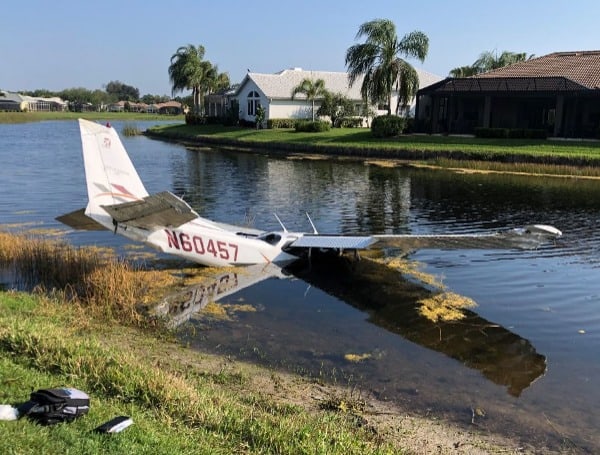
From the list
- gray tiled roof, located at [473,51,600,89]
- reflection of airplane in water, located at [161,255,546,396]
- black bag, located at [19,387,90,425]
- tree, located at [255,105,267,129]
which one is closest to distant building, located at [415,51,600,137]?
gray tiled roof, located at [473,51,600,89]

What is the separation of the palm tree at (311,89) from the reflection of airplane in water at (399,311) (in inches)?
2227

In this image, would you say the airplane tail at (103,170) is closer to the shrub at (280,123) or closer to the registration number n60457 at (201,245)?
the registration number n60457 at (201,245)

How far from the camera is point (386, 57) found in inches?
2309

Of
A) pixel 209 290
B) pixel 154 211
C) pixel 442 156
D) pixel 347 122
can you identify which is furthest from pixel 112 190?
pixel 347 122

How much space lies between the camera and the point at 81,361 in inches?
324

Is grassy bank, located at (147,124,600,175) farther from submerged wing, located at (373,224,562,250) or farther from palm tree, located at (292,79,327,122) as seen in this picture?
submerged wing, located at (373,224,562,250)

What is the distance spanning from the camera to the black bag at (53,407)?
246 inches

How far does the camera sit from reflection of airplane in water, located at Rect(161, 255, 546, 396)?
11.1 metres

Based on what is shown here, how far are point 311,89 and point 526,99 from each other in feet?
86.0

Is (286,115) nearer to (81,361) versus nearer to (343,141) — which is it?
(343,141)

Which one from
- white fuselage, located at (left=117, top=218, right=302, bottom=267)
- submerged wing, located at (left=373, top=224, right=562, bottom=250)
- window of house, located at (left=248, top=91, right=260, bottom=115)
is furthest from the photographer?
window of house, located at (left=248, top=91, right=260, bottom=115)

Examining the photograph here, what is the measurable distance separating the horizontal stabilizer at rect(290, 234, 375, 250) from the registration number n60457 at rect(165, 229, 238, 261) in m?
1.97

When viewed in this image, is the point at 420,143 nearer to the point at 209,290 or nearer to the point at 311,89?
the point at 311,89

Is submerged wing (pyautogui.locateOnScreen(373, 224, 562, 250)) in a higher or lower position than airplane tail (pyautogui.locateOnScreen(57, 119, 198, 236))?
lower
